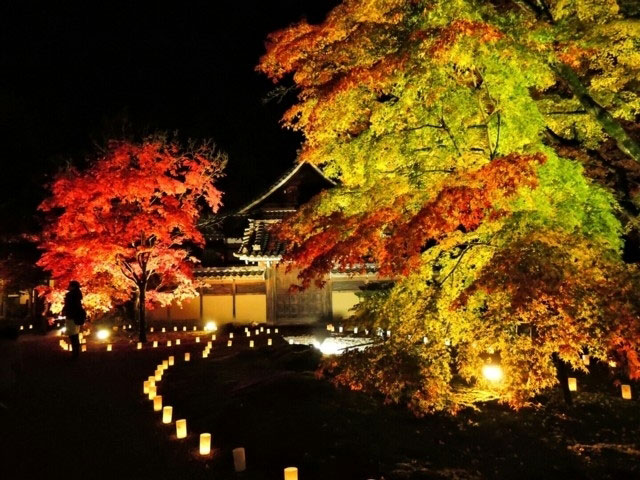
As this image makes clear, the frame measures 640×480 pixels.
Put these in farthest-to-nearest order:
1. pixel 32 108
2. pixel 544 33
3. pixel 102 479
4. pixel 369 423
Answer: pixel 32 108, pixel 369 423, pixel 544 33, pixel 102 479

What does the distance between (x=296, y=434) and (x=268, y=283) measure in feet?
42.1

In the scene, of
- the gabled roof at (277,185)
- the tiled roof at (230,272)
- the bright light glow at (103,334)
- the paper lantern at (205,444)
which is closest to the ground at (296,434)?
the paper lantern at (205,444)

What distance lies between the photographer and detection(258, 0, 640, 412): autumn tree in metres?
6.07

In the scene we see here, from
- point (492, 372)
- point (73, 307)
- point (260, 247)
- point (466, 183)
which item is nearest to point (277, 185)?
point (260, 247)

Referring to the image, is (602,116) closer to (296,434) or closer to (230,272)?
(296,434)

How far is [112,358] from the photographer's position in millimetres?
13625

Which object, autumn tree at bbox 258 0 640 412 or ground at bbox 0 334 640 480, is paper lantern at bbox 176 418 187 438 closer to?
ground at bbox 0 334 640 480

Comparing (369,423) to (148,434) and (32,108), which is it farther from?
(32,108)

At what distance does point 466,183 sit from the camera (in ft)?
20.4

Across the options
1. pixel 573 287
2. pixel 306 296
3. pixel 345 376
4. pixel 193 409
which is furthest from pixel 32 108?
pixel 573 287

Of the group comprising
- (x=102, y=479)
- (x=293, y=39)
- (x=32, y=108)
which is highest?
(x=32, y=108)

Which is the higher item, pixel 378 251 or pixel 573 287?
pixel 378 251

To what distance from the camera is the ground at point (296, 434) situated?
20.8 feet

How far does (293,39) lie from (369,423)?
19.3 feet
